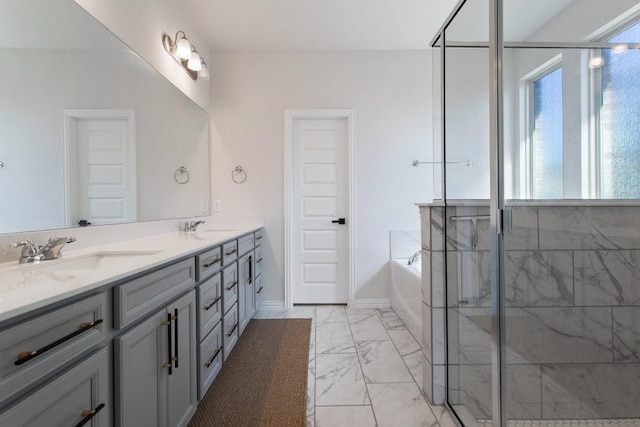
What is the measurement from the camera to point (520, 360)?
129cm

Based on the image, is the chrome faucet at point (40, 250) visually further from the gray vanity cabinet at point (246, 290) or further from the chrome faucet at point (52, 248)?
the gray vanity cabinet at point (246, 290)

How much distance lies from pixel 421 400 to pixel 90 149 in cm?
216

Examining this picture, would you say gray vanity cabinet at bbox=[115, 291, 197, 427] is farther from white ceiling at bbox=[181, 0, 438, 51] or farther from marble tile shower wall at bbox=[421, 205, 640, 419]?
white ceiling at bbox=[181, 0, 438, 51]

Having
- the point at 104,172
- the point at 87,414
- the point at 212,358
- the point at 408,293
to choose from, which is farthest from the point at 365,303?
the point at 87,414

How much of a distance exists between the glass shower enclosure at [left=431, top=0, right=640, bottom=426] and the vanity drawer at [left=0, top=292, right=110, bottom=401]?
4.63 feet

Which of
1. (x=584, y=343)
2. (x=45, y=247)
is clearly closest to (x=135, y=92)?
(x=45, y=247)

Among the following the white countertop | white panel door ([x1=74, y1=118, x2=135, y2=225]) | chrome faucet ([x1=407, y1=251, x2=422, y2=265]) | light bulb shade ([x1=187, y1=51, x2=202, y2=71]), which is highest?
light bulb shade ([x1=187, y1=51, x2=202, y2=71])

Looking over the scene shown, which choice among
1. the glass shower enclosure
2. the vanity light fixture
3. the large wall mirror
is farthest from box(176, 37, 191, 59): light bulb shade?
the glass shower enclosure

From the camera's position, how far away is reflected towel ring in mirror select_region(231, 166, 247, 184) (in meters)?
3.08

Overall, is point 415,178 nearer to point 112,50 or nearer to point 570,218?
point 570,218

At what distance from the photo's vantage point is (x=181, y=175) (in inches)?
98.3

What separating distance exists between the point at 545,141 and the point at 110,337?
181 centimetres

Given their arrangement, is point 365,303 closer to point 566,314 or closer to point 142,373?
point 566,314

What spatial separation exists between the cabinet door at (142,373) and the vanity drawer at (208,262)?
0.35 meters
